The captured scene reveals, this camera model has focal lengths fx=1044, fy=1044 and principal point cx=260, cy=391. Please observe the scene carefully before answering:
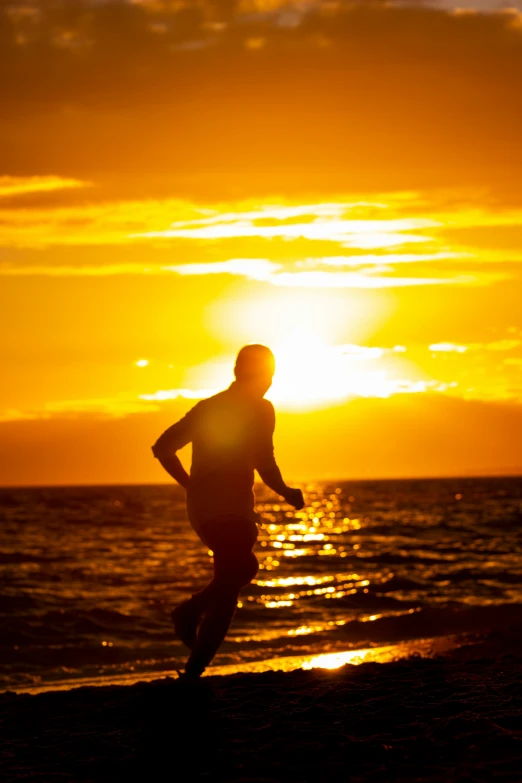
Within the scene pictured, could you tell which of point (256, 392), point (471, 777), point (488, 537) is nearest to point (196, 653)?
point (256, 392)

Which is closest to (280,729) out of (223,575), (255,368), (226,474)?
(223,575)

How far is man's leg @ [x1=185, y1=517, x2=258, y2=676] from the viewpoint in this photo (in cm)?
639

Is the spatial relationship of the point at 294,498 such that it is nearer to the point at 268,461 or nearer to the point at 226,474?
the point at 268,461

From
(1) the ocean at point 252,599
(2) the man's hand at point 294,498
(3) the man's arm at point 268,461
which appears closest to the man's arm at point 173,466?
(3) the man's arm at point 268,461

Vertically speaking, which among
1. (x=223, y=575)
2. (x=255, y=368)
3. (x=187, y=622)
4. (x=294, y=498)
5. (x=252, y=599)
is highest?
(x=255, y=368)

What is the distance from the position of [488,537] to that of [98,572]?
14.1 meters

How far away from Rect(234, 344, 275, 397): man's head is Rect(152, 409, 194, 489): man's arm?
0.45 meters

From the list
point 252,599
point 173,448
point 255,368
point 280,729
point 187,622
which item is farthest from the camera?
point 252,599

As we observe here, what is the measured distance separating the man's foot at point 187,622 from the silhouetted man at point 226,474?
0.05 ft

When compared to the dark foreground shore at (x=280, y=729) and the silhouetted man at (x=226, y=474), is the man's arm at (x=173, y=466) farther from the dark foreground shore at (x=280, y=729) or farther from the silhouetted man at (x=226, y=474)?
the dark foreground shore at (x=280, y=729)

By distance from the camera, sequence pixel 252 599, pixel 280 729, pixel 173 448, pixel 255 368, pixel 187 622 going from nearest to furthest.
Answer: pixel 280 729 → pixel 173 448 → pixel 255 368 → pixel 187 622 → pixel 252 599

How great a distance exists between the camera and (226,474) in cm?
643

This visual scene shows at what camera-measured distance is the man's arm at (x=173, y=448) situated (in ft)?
21.0

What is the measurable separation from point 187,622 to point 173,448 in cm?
117
